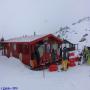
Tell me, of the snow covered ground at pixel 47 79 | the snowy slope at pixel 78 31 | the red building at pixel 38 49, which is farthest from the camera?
the snowy slope at pixel 78 31

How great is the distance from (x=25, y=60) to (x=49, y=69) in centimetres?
341

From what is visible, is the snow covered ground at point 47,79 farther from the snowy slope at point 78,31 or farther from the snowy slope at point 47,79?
the snowy slope at point 78,31

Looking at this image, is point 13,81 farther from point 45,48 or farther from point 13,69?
point 45,48

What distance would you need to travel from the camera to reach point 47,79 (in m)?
15.2

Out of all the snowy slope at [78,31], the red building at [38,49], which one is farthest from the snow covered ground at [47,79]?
the snowy slope at [78,31]

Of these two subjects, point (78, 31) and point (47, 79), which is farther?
point (78, 31)

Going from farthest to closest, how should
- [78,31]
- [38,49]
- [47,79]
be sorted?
[78,31] < [38,49] < [47,79]

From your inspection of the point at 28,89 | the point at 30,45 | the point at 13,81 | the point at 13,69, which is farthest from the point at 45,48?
the point at 28,89

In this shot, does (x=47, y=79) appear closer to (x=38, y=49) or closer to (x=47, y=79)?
(x=47, y=79)

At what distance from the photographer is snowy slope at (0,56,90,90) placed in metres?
12.9

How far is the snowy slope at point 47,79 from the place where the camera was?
1290cm

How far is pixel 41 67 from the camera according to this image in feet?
65.1

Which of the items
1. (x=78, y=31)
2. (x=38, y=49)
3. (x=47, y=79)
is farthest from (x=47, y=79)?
(x=78, y=31)

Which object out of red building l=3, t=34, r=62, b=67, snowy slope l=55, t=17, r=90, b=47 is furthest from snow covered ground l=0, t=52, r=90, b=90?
snowy slope l=55, t=17, r=90, b=47
